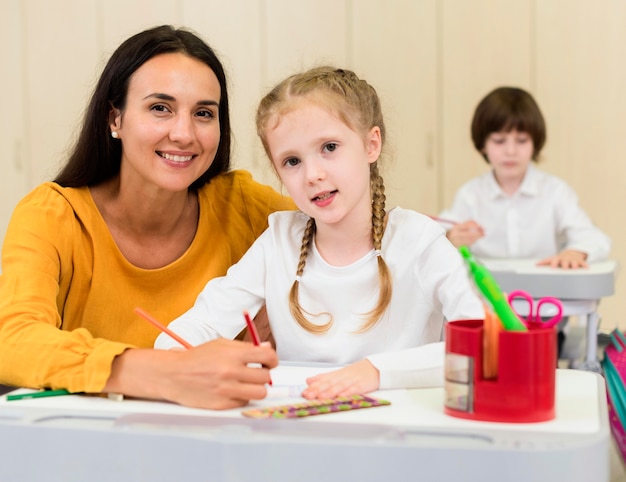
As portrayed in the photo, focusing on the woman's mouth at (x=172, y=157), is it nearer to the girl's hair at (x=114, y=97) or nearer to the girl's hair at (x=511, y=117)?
the girl's hair at (x=114, y=97)

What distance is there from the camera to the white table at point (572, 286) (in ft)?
7.53

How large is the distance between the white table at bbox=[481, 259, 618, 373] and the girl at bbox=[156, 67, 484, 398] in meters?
0.92

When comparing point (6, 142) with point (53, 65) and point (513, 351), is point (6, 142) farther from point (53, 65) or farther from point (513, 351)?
point (513, 351)

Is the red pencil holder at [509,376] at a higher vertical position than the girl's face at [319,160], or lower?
lower

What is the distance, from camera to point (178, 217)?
1750mm

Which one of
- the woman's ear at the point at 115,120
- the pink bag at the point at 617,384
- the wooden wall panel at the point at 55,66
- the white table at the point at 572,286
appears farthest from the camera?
the wooden wall panel at the point at 55,66

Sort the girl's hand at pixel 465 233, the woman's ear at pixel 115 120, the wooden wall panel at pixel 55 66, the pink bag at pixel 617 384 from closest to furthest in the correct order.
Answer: the woman's ear at pixel 115 120
the pink bag at pixel 617 384
the girl's hand at pixel 465 233
the wooden wall panel at pixel 55 66

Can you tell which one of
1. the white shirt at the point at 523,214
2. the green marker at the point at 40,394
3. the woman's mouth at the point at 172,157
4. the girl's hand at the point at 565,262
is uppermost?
the woman's mouth at the point at 172,157

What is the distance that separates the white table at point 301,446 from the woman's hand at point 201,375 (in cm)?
2

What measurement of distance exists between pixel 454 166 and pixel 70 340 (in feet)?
11.2

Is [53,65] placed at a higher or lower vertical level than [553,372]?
higher

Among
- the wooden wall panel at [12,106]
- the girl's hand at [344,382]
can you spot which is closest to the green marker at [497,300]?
the girl's hand at [344,382]

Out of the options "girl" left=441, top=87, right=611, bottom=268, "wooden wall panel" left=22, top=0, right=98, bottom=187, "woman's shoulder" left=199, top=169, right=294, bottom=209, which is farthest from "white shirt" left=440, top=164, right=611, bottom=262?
"wooden wall panel" left=22, top=0, right=98, bottom=187

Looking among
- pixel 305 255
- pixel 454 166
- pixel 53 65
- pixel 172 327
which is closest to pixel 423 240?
pixel 305 255
